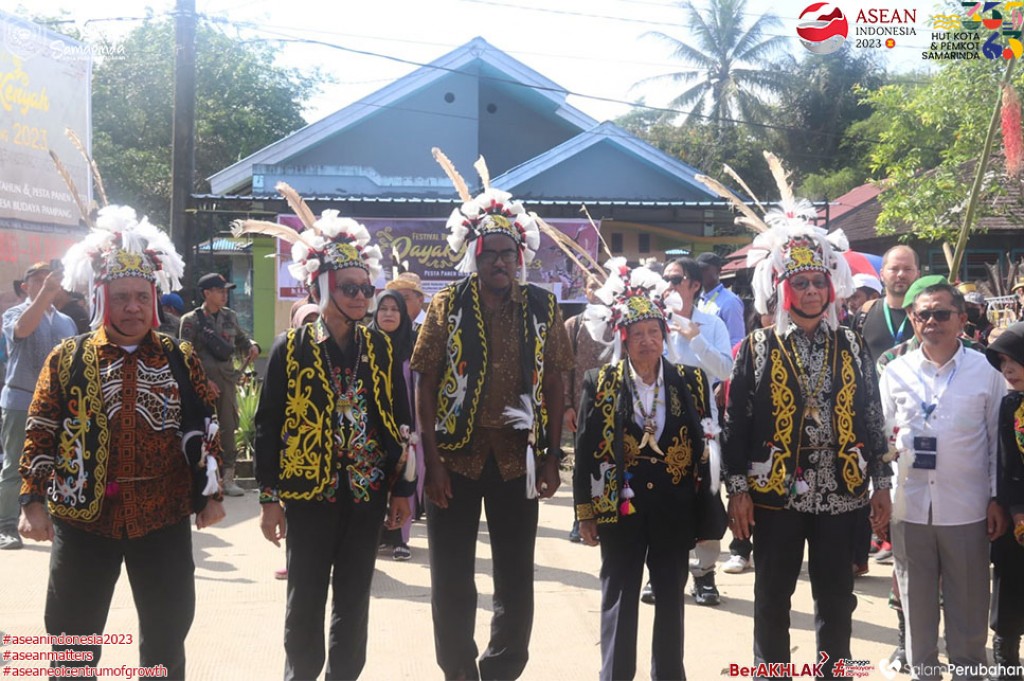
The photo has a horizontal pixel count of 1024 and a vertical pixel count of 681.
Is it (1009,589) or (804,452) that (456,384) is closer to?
(804,452)

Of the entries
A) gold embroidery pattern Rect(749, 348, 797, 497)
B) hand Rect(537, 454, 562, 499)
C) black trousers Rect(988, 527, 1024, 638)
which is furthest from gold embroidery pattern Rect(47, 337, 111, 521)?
black trousers Rect(988, 527, 1024, 638)

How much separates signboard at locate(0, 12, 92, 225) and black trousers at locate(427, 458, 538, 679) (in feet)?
30.0

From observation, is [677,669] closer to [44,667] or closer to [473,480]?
[473,480]

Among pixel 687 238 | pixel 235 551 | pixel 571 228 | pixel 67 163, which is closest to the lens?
pixel 235 551

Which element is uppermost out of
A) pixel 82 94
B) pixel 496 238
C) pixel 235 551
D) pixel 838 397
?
pixel 82 94

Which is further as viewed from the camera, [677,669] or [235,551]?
[235,551]

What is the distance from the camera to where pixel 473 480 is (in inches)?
159

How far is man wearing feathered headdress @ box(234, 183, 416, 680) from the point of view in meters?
3.86

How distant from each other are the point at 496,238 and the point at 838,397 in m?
1.66

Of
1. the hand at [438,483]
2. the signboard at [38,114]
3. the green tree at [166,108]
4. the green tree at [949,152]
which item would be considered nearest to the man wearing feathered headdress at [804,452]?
the hand at [438,483]

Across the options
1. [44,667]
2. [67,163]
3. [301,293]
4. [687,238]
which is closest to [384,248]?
[301,293]

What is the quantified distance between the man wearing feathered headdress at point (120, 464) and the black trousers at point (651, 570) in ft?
5.72

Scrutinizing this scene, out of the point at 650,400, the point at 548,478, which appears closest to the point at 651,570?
the point at 548,478

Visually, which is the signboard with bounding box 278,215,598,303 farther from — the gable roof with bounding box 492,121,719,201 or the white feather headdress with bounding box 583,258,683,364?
the white feather headdress with bounding box 583,258,683,364
